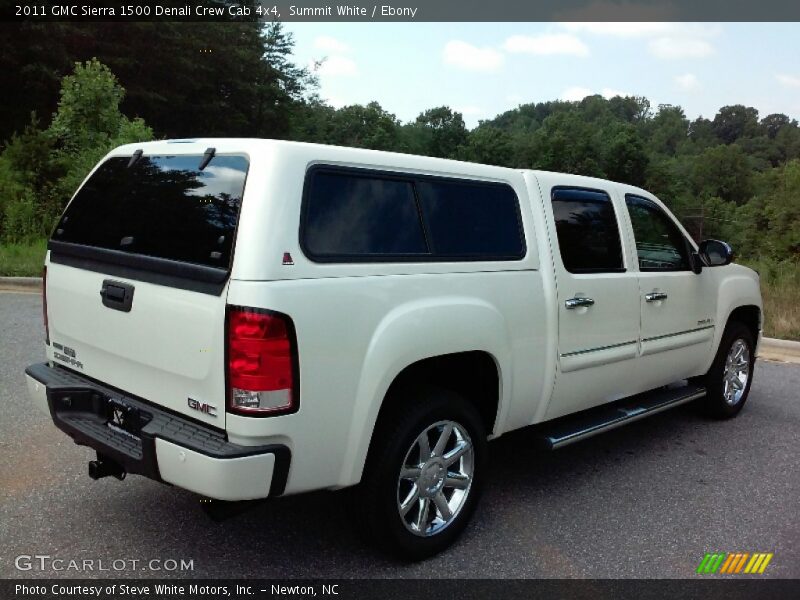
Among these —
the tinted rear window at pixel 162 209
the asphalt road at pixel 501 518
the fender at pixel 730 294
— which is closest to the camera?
the tinted rear window at pixel 162 209

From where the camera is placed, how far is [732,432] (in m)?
5.33

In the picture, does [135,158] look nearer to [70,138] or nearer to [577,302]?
[577,302]

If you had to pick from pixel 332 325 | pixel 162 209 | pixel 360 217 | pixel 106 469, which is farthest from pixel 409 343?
pixel 106 469

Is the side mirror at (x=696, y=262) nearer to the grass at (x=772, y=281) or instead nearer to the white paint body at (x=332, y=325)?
the white paint body at (x=332, y=325)

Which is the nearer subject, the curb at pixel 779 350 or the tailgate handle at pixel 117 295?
the tailgate handle at pixel 117 295

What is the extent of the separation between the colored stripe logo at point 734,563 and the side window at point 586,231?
1613mm

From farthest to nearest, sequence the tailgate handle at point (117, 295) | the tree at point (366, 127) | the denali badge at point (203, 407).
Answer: the tree at point (366, 127) < the tailgate handle at point (117, 295) < the denali badge at point (203, 407)

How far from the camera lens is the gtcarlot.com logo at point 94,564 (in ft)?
9.70

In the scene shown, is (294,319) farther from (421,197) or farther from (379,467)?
(421,197)

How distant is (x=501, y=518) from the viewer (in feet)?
12.0

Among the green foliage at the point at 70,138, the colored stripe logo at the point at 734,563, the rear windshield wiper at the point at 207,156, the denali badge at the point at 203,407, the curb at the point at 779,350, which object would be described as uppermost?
the green foliage at the point at 70,138

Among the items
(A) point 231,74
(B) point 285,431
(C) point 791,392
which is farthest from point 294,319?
(A) point 231,74

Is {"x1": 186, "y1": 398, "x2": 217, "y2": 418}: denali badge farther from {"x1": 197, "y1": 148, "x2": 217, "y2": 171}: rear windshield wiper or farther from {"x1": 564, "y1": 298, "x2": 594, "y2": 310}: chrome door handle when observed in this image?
{"x1": 564, "y1": 298, "x2": 594, "y2": 310}: chrome door handle

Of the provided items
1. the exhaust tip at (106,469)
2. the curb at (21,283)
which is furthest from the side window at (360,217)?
the curb at (21,283)
